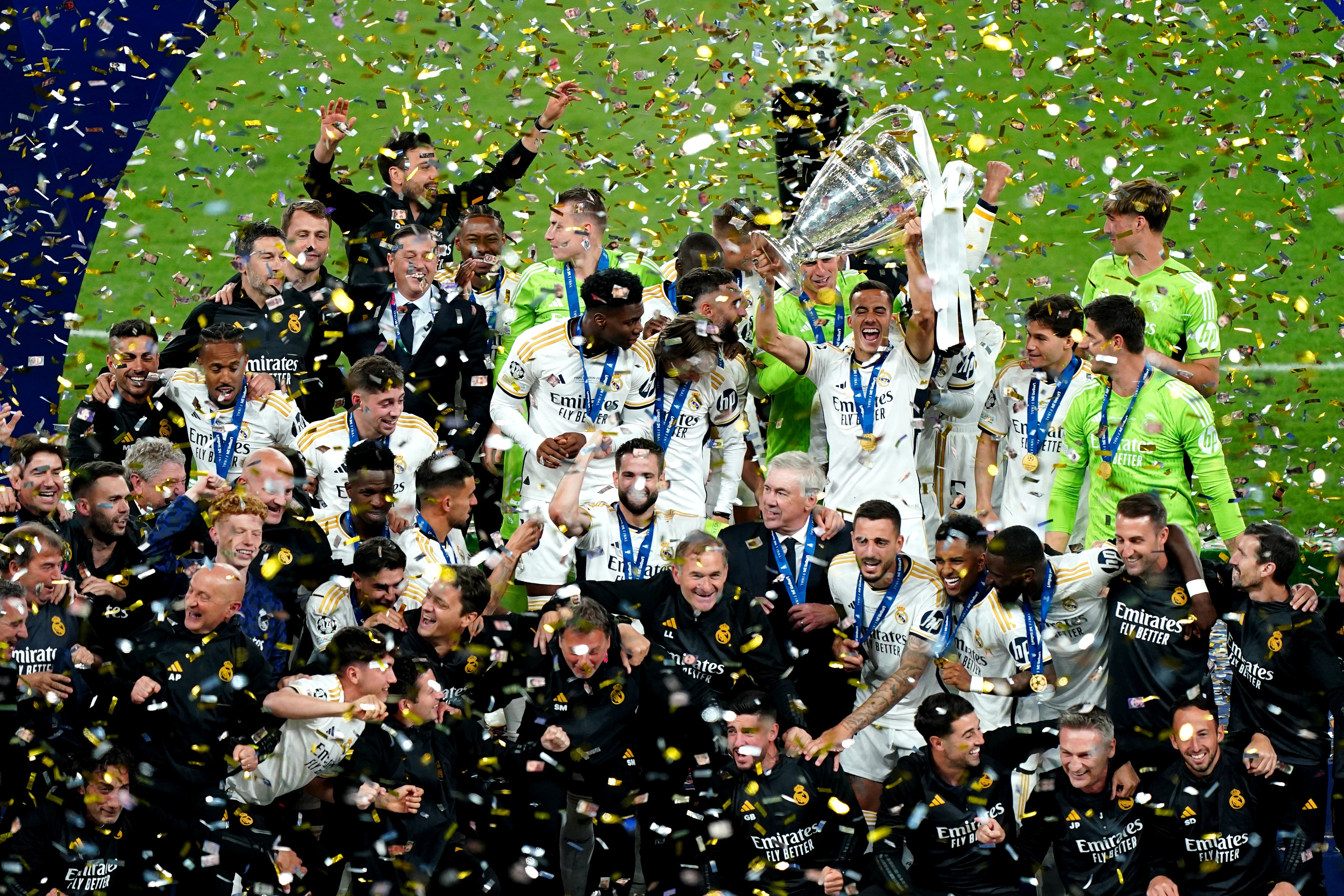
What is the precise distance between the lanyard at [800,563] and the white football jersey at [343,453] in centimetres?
158

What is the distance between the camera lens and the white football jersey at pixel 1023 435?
7.60 meters

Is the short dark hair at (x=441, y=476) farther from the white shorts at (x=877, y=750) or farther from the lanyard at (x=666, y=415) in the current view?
the white shorts at (x=877, y=750)

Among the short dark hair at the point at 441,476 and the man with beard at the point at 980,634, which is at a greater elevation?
the short dark hair at the point at 441,476

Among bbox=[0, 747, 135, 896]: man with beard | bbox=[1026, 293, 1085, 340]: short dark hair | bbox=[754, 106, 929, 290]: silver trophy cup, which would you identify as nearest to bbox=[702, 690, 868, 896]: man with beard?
bbox=[754, 106, 929, 290]: silver trophy cup

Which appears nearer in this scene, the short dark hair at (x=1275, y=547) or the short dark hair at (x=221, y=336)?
the short dark hair at (x=1275, y=547)

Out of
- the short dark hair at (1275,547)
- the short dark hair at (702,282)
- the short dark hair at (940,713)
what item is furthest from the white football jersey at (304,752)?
the short dark hair at (1275,547)

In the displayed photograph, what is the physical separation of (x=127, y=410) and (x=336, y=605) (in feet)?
5.59

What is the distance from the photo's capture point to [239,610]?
20.1 feet

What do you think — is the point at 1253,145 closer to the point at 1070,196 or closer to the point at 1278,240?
the point at 1278,240

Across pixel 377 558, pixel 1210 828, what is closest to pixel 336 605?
pixel 377 558

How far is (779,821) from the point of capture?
596 centimetres

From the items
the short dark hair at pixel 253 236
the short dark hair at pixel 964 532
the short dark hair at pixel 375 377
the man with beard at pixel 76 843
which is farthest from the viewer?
the short dark hair at pixel 253 236

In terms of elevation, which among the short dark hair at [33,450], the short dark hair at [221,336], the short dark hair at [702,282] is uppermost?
the short dark hair at [702,282]

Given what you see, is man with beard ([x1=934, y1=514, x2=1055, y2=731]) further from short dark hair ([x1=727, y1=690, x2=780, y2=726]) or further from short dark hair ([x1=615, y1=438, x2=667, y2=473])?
short dark hair ([x1=615, y1=438, x2=667, y2=473])
